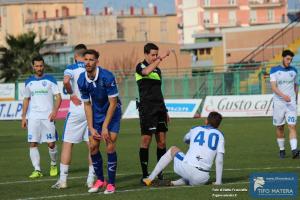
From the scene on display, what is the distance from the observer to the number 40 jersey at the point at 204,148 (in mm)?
14633

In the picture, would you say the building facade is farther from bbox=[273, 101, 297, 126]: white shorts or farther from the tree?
bbox=[273, 101, 297, 126]: white shorts

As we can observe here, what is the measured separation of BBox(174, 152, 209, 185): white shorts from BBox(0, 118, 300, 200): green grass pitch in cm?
19

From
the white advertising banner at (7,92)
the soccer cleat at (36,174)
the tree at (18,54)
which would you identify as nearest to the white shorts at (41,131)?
the soccer cleat at (36,174)

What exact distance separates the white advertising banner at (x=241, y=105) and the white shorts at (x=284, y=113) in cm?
2179

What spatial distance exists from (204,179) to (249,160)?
5647mm

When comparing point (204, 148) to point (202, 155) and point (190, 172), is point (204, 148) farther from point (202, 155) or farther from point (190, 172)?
point (190, 172)

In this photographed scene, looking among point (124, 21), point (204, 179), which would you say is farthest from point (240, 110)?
point (124, 21)

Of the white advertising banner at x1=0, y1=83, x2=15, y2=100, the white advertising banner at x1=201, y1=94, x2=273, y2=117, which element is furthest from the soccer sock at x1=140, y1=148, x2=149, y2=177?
the white advertising banner at x1=0, y1=83, x2=15, y2=100

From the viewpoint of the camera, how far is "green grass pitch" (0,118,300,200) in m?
14.1

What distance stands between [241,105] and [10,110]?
13252mm

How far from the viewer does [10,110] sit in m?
51.0

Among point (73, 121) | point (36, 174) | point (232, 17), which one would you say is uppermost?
point (232, 17)

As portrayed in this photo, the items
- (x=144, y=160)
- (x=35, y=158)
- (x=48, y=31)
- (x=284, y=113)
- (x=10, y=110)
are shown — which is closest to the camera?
(x=144, y=160)

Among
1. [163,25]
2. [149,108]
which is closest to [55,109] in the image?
[149,108]
